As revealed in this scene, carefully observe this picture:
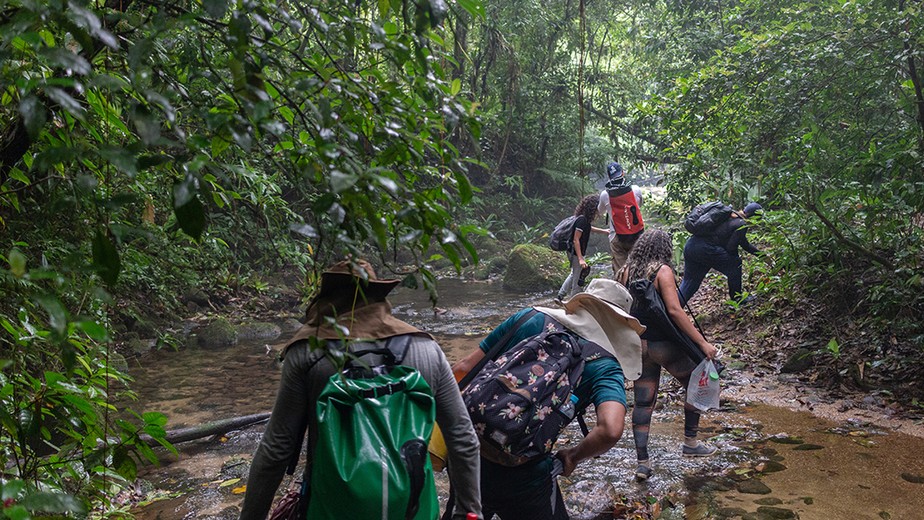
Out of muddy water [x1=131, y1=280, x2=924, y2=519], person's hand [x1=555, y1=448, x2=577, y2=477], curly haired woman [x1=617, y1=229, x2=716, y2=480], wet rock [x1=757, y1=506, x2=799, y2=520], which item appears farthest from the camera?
curly haired woman [x1=617, y1=229, x2=716, y2=480]

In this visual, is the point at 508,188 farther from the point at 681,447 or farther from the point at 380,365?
the point at 380,365

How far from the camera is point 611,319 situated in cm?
326

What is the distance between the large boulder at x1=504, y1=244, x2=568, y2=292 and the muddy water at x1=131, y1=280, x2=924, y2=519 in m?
7.67

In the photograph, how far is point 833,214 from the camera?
22.9 ft

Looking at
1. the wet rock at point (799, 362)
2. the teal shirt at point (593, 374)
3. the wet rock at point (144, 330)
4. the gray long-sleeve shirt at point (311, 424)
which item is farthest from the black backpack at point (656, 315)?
the wet rock at point (144, 330)

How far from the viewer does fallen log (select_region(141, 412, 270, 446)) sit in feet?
19.2

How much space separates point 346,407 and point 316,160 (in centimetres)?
75

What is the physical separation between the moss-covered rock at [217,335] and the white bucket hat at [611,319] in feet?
26.8

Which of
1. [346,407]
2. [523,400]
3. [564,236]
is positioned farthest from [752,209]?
[346,407]

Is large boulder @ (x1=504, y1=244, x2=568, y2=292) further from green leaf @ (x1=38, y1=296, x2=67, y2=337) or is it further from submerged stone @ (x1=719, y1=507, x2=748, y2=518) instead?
green leaf @ (x1=38, y1=296, x2=67, y2=337)

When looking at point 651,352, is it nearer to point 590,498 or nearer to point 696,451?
point 696,451

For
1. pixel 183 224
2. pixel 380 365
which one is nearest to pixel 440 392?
pixel 380 365

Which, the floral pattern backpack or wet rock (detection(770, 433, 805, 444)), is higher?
the floral pattern backpack

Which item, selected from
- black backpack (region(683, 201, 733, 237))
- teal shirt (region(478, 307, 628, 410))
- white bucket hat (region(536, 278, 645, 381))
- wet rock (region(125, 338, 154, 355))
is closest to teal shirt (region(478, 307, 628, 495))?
teal shirt (region(478, 307, 628, 410))
